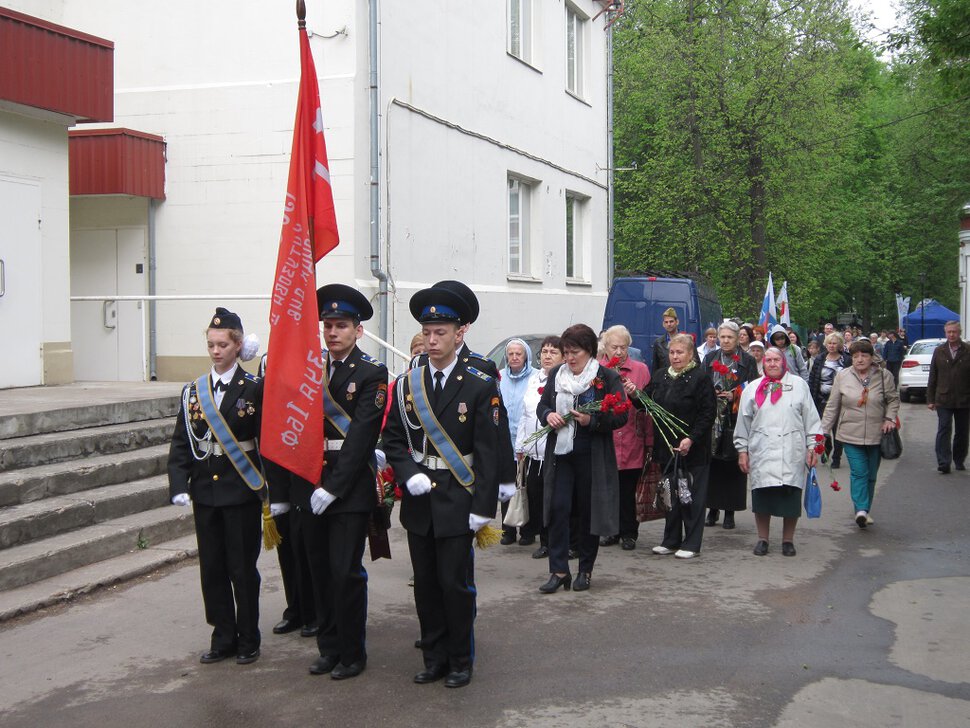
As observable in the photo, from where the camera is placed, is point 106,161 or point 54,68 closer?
point 54,68

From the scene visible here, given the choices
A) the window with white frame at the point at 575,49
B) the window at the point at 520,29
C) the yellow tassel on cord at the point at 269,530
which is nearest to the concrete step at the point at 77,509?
the yellow tassel on cord at the point at 269,530

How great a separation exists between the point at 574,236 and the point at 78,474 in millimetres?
16640

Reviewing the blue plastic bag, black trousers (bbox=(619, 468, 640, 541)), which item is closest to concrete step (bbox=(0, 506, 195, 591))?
black trousers (bbox=(619, 468, 640, 541))

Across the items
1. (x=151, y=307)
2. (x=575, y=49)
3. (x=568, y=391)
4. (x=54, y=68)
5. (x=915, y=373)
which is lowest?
(x=915, y=373)

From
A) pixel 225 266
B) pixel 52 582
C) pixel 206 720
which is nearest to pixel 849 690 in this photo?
pixel 206 720

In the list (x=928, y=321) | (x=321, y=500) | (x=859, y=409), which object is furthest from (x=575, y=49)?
(x=928, y=321)

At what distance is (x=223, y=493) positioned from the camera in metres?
5.60

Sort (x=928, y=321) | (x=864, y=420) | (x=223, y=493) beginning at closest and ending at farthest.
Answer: (x=223, y=493), (x=864, y=420), (x=928, y=321)

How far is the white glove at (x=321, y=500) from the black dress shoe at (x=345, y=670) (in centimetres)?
82

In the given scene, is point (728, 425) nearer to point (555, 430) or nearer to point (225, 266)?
point (555, 430)

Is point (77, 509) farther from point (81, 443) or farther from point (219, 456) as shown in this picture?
point (219, 456)

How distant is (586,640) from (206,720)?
225 cm

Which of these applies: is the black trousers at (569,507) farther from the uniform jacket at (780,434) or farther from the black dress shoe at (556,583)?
the uniform jacket at (780,434)

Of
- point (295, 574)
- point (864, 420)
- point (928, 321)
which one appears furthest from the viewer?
point (928, 321)
